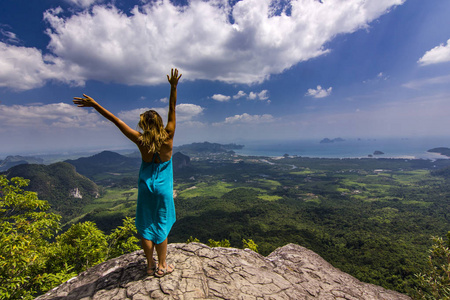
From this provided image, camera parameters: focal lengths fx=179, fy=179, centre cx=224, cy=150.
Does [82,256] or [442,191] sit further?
[442,191]

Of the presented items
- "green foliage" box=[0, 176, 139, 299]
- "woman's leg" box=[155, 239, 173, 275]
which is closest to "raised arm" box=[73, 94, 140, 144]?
"woman's leg" box=[155, 239, 173, 275]

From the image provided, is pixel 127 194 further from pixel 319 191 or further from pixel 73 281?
pixel 73 281

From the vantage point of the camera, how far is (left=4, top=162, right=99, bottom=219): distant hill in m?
114

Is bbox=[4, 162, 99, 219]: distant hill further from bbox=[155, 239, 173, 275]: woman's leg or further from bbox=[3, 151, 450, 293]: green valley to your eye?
bbox=[155, 239, 173, 275]: woman's leg

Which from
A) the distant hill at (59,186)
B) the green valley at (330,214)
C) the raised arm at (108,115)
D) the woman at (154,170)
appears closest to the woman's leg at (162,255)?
the woman at (154,170)

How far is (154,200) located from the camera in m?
3.63

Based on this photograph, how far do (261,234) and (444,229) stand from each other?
65.7 m

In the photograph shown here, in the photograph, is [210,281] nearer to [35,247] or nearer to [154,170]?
[154,170]

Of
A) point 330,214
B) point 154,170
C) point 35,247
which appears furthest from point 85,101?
point 330,214

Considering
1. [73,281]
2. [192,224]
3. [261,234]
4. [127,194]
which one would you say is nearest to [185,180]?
[127,194]

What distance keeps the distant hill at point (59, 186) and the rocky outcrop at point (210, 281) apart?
134m

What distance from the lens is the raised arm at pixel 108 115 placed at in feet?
10.6

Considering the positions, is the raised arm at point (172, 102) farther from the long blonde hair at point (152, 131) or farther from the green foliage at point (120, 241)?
the green foliage at point (120, 241)

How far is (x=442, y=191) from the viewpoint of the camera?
10406 centimetres
